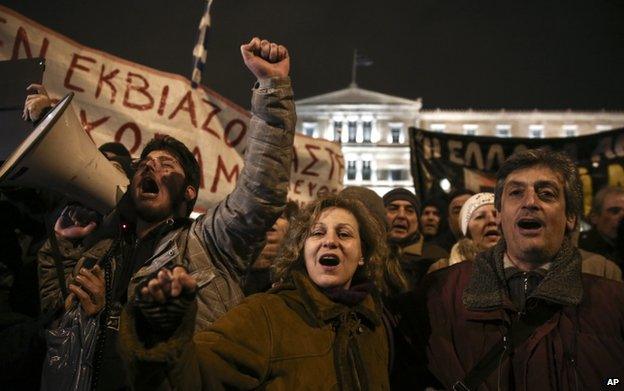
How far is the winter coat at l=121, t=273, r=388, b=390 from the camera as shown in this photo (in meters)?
1.32

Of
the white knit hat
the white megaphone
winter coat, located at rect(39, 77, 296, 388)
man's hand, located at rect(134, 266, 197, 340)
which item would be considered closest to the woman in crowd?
the white knit hat

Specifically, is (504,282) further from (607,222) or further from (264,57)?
(607,222)

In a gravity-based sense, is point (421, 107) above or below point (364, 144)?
above

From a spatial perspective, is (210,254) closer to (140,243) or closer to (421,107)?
(140,243)

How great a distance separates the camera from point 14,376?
2348 mm

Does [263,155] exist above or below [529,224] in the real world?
above

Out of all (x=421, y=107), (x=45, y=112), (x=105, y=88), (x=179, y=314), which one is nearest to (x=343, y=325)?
(x=179, y=314)

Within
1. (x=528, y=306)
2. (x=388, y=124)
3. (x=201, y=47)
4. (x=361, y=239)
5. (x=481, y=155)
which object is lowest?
(x=528, y=306)

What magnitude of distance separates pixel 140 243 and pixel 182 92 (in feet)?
9.06

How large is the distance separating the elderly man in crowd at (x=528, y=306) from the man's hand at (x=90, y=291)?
4.21 feet

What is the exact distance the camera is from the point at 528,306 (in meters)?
2.03

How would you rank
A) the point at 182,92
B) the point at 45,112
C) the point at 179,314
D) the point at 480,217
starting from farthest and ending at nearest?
the point at 182,92, the point at 480,217, the point at 45,112, the point at 179,314

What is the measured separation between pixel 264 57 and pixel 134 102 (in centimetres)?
280

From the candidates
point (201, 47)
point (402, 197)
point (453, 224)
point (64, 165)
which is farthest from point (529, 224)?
point (201, 47)
